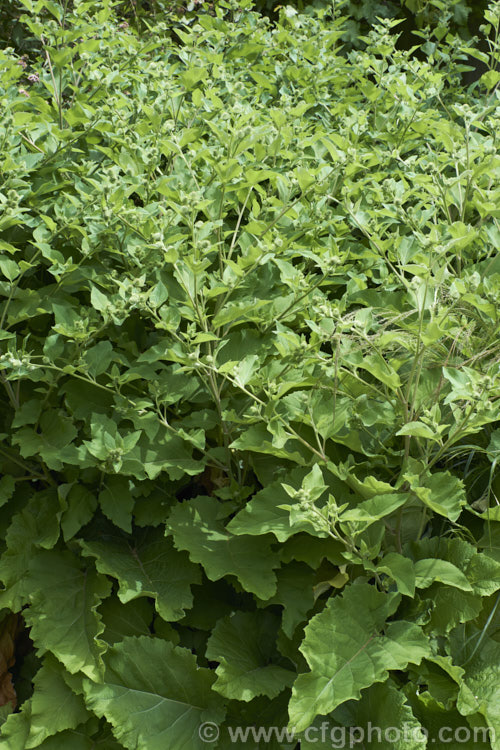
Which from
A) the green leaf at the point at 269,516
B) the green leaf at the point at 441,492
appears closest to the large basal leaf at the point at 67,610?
the green leaf at the point at 269,516

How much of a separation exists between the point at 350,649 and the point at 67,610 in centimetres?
76

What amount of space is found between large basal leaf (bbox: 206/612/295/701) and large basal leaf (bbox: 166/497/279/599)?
174 mm

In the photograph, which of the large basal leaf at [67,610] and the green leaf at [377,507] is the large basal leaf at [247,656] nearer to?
the large basal leaf at [67,610]

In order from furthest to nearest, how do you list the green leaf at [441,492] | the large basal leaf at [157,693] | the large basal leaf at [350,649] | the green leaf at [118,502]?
1. the green leaf at [118,502]
2. the large basal leaf at [157,693]
3. the green leaf at [441,492]
4. the large basal leaf at [350,649]

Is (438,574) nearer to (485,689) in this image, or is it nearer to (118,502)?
(485,689)

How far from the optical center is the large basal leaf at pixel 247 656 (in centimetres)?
160

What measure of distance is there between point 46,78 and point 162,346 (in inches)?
55.3

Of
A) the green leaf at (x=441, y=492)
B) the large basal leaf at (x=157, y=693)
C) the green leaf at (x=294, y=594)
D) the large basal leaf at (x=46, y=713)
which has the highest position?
the green leaf at (x=441, y=492)

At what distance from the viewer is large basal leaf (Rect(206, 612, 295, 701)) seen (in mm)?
1603

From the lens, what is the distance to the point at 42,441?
1.88m

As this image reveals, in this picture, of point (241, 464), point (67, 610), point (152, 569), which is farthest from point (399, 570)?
point (67, 610)

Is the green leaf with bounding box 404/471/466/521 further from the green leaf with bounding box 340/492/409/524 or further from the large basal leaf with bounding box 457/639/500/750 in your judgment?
the large basal leaf with bounding box 457/639/500/750

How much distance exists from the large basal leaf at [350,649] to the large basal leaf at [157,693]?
339 millimetres

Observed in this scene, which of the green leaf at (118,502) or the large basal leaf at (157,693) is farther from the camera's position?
the green leaf at (118,502)
